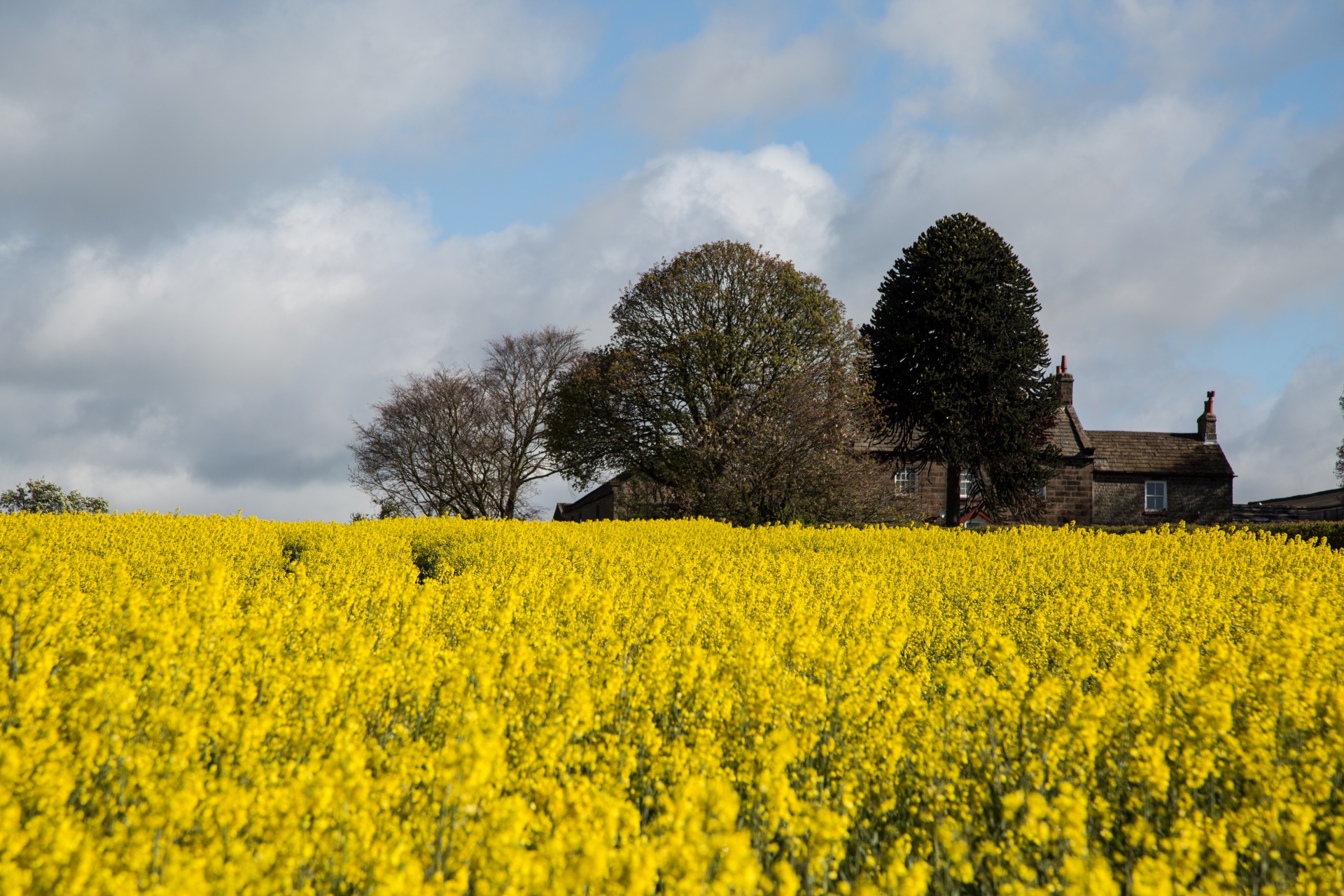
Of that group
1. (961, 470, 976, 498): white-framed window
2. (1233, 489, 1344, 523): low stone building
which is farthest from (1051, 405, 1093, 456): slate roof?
(1233, 489, 1344, 523): low stone building

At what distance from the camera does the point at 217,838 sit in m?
2.76

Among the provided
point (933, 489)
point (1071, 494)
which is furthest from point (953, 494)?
point (1071, 494)

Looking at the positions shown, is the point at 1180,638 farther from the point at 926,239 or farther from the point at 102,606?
the point at 926,239

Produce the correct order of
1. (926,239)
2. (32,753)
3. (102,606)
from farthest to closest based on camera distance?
(926,239)
(102,606)
(32,753)

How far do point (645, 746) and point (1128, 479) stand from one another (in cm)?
3669

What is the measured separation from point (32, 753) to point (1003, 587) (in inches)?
318

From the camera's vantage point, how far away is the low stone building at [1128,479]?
109 ft

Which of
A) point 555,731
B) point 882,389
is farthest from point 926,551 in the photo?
point 882,389

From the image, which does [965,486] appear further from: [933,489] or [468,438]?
[468,438]

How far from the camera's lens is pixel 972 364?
25297 mm

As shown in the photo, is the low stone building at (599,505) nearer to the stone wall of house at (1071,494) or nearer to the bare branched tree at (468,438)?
the bare branched tree at (468,438)

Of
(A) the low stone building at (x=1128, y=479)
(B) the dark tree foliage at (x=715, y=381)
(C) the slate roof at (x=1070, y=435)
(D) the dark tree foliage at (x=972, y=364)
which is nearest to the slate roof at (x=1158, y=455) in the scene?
(A) the low stone building at (x=1128, y=479)

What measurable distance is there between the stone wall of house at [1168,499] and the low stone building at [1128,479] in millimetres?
29

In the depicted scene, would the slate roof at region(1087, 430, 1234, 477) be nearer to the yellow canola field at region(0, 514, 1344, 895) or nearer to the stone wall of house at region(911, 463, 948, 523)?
the stone wall of house at region(911, 463, 948, 523)
